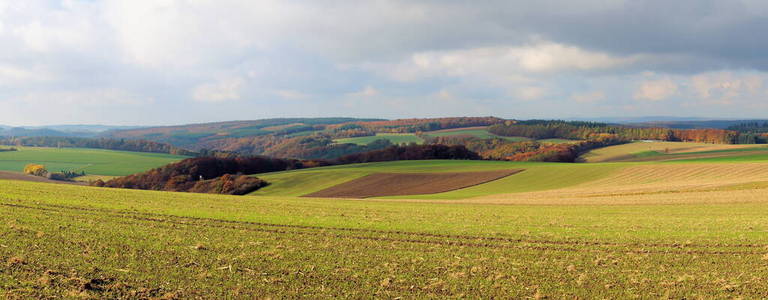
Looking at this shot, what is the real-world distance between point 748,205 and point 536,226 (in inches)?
668

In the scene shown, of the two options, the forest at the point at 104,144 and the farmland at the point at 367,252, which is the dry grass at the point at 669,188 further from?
the forest at the point at 104,144

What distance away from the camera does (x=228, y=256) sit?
13250mm

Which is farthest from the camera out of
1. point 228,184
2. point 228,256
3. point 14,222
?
point 228,184

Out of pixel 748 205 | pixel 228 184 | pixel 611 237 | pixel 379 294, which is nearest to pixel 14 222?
pixel 379 294

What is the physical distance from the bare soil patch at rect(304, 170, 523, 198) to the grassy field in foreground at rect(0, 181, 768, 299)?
3324 cm

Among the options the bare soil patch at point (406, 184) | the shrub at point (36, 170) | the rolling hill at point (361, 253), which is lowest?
the shrub at point (36, 170)

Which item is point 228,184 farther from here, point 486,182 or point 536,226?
point 536,226

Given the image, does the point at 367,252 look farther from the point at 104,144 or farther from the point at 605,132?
the point at 104,144

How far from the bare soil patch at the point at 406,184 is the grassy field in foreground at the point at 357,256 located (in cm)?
3324

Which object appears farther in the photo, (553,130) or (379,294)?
(553,130)

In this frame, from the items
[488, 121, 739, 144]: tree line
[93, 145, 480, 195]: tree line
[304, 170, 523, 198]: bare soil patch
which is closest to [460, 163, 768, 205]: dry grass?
[304, 170, 523, 198]: bare soil patch

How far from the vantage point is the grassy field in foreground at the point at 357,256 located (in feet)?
35.0

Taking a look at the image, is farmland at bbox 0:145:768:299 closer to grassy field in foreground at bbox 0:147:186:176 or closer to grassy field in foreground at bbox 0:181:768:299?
grassy field in foreground at bbox 0:181:768:299

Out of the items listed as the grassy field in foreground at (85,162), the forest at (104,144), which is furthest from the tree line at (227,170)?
the forest at (104,144)
